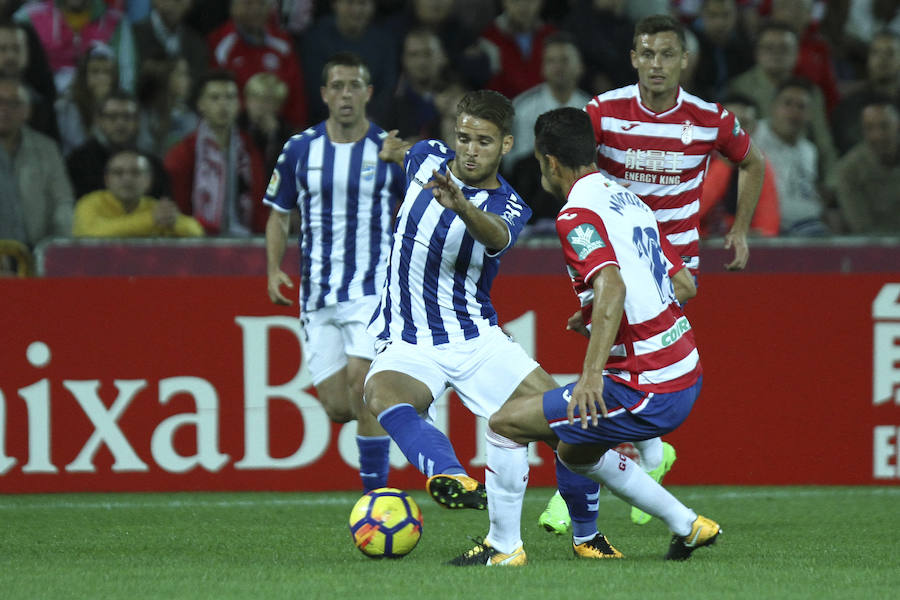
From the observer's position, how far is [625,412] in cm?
500

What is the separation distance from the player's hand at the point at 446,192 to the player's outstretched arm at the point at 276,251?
76.7 inches

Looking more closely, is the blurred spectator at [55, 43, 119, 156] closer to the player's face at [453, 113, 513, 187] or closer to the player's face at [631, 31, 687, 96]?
the player's face at [631, 31, 687, 96]

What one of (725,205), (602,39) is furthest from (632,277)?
(602,39)

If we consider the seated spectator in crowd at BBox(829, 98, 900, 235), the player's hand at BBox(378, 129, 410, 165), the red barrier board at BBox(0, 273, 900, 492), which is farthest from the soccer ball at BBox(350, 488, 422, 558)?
the seated spectator in crowd at BBox(829, 98, 900, 235)

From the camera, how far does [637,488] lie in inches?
205

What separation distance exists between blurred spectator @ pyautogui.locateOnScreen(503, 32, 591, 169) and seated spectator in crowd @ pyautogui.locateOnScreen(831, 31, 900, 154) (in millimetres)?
2172

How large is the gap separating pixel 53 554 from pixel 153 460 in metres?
2.16

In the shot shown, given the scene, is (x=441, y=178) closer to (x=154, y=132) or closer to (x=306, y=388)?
(x=306, y=388)

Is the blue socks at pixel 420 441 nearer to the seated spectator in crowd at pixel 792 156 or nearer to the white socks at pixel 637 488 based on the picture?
the white socks at pixel 637 488

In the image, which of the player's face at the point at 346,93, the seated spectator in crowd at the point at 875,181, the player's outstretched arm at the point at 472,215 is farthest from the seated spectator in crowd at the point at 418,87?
the player's outstretched arm at the point at 472,215

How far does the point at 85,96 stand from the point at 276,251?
3.63 metres

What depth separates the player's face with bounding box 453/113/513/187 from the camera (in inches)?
215

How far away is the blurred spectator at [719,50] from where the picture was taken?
1096 centimetres

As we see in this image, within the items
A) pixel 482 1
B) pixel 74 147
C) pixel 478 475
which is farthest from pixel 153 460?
pixel 482 1
